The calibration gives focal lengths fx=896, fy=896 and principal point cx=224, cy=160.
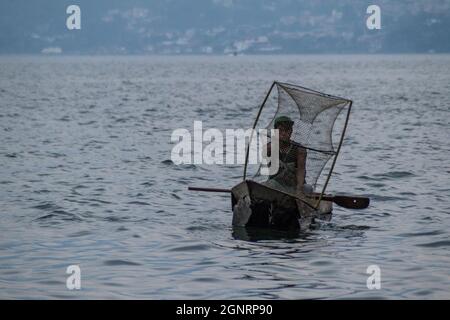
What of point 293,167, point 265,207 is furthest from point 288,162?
point 265,207

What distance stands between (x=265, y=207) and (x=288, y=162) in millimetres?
1090

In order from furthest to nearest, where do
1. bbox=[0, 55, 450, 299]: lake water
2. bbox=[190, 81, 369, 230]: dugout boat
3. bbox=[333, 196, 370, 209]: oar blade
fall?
1. bbox=[333, 196, 370, 209]: oar blade
2. bbox=[190, 81, 369, 230]: dugout boat
3. bbox=[0, 55, 450, 299]: lake water

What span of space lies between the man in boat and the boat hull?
0.35 metres

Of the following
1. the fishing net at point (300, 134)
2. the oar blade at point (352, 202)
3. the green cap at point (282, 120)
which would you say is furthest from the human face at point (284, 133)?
the oar blade at point (352, 202)

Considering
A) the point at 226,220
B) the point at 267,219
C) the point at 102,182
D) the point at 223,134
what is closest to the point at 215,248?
the point at 267,219

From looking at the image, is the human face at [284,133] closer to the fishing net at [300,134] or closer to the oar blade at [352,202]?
the fishing net at [300,134]

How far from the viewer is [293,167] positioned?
17844mm

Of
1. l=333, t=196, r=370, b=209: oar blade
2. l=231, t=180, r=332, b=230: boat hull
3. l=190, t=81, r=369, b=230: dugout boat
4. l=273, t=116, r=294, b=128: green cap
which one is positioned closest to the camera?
l=231, t=180, r=332, b=230: boat hull

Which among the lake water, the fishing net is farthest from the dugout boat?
the lake water

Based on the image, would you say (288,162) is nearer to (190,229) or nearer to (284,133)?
(284,133)

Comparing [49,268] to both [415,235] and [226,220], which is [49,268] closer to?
[226,220]

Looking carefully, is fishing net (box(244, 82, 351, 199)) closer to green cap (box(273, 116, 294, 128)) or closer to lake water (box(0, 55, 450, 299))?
green cap (box(273, 116, 294, 128))

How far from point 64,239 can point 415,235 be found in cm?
688

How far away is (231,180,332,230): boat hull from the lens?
55.9 feet
